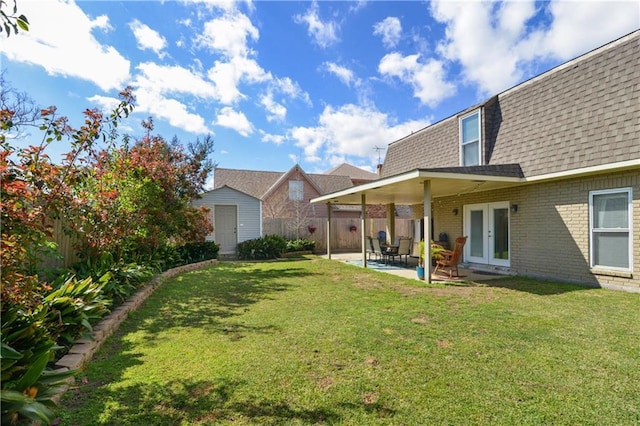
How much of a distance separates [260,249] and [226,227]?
9.09ft

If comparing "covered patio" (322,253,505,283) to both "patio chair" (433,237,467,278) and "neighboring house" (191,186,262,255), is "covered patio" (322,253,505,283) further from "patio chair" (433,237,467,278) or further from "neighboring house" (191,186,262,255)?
"neighboring house" (191,186,262,255)

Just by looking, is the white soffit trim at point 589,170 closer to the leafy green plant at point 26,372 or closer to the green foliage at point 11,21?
the green foliage at point 11,21

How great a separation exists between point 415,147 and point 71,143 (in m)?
12.7

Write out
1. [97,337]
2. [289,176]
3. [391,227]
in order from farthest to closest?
[289,176]
[391,227]
[97,337]

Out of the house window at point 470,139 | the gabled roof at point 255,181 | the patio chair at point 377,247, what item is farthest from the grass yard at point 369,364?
the gabled roof at point 255,181

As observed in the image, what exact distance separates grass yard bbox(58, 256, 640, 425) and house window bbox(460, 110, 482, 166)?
226 inches

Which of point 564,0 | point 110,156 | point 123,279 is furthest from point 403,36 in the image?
point 123,279

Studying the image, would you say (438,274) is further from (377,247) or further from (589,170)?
(589,170)

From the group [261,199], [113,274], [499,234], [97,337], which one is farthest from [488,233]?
[261,199]

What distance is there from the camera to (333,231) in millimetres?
18984

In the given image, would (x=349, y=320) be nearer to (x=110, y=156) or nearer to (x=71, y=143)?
(x=71, y=143)

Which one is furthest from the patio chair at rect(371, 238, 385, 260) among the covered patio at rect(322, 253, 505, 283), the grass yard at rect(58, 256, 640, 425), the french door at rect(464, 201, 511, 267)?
the grass yard at rect(58, 256, 640, 425)

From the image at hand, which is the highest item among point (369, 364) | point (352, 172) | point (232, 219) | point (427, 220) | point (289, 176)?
point (352, 172)

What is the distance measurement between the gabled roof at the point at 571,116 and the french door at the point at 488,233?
168cm
